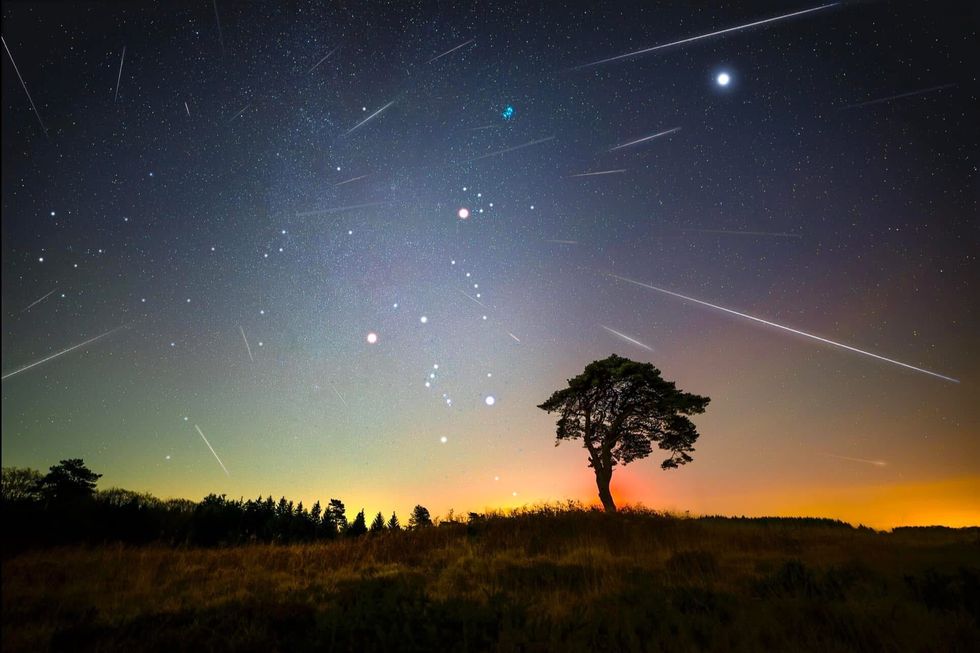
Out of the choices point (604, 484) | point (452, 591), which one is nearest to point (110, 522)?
point (452, 591)

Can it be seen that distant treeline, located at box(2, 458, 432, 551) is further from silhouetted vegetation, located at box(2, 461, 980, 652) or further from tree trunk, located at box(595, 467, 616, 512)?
tree trunk, located at box(595, 467, 616, 512)

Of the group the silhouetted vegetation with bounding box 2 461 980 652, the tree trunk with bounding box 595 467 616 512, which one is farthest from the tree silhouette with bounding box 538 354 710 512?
the silhouetted vegetation with bounding box 2 461 980 652

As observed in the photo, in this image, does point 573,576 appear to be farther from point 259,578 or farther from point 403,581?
point 259,578

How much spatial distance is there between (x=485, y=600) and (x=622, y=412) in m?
19.7

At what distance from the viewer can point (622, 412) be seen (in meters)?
24.7

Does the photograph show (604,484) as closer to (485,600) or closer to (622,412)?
(622,412)

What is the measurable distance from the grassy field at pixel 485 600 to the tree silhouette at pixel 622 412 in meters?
12.7

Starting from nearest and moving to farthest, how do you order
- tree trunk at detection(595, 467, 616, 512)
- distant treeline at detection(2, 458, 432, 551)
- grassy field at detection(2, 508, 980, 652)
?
1. grassy field at detection(2, 508, 980, 652)
2. distant treeline at detection(2, 458, 432, 551)
3. tree trunk at detection(595, 467, 616, 512)

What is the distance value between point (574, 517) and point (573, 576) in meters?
7.03

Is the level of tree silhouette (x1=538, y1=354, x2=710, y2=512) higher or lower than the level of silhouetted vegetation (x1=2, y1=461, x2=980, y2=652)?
higher

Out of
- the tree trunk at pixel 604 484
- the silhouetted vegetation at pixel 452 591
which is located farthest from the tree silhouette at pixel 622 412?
the silhouetted vegetation at pixel 452 591

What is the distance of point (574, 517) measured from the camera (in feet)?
48.6

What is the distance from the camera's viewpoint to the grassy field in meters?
4.81

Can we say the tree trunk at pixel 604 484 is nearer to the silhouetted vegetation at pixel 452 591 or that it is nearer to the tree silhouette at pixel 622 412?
the tree silhouette at pixel 622 412
